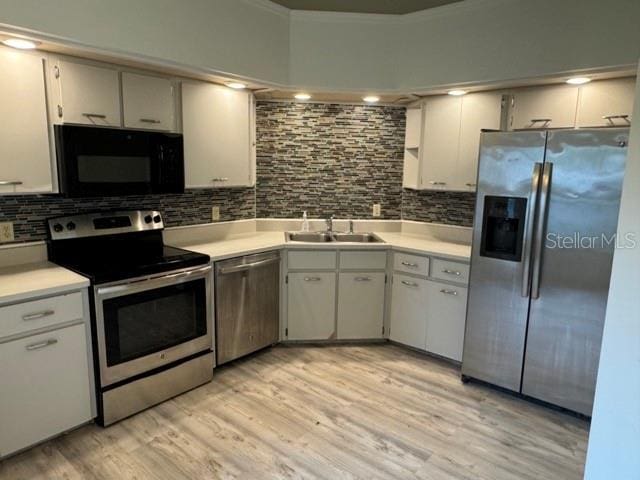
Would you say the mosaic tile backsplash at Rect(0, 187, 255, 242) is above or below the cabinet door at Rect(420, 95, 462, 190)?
below

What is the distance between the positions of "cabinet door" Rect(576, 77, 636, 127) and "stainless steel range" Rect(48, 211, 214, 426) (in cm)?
262

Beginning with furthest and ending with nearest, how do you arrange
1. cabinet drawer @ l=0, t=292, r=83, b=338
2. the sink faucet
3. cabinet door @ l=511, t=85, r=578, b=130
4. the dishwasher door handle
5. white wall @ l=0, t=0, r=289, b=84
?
A: the sink faucet
the dishwasher door handle
cabinet door @ l=511, t=85, r=578, b=130
white wall @ l=0, t=0, r=289, b=84
cabinet drawer @ l=0, t=292, r=83, b=338

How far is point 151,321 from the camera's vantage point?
2.54 metres

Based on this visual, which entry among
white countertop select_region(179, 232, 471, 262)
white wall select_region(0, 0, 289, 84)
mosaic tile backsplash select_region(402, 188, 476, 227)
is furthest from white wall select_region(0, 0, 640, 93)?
white countertop select_region(179, 232, 471, 262)

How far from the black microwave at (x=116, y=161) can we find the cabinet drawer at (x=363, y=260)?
4.40 ft

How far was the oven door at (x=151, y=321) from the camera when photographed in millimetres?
2332

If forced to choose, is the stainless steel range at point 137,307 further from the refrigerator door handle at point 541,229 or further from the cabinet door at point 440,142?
the refrigerator door handle at point 541,229

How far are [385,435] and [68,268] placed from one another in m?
2.01

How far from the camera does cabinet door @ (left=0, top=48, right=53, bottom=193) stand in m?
2.18

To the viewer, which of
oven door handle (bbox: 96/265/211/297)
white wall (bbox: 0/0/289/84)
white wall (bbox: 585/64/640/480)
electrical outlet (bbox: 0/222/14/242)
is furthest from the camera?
electrical outlet (bbox: 0/222/14/242)

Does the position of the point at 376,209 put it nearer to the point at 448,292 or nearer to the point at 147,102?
the point at 448,292

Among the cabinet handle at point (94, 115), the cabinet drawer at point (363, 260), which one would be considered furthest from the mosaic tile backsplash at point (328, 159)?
the cabinet handle at point (94, 115)

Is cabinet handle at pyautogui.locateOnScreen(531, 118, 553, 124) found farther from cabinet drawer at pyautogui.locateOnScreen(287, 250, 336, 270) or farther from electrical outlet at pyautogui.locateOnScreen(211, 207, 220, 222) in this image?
electrical outlet at pyautogui.locateOnScreen(211, 207, 220, 222)

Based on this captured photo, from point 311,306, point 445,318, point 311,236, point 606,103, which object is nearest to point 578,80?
point 606,103
